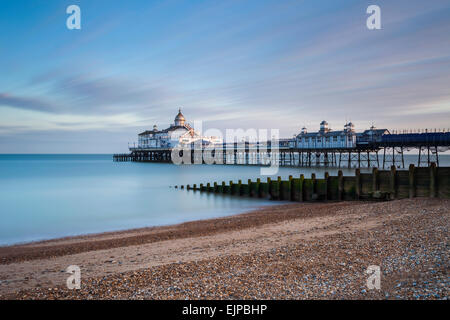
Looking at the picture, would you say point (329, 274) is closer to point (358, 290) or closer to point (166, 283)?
point (358, 290)

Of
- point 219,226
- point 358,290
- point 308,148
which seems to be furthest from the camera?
point 308,148

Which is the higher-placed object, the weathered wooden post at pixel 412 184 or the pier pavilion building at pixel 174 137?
the pier pavilion building at pixel 174 137

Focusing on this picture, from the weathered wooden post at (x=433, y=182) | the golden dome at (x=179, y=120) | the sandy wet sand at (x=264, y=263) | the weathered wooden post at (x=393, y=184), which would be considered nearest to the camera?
the sandy wet sand at (x=264, y=263)

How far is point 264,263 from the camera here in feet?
22.0

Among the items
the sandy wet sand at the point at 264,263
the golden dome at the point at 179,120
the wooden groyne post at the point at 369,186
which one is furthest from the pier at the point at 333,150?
the sandy wet sand at the point at 264,263

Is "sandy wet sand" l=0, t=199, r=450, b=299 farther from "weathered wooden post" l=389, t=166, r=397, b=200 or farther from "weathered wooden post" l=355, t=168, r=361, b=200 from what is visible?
"weathered wooden post" l=355, t=168, r=361, b=200

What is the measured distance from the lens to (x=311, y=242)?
8273 millimetres

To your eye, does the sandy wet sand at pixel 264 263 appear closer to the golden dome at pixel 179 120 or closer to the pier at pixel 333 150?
the pier at pixel 333 150

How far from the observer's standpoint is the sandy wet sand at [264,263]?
5348mm

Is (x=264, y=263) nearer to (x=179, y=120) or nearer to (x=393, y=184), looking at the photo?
(x=393, y=184)

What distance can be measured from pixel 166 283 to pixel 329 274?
275cm
